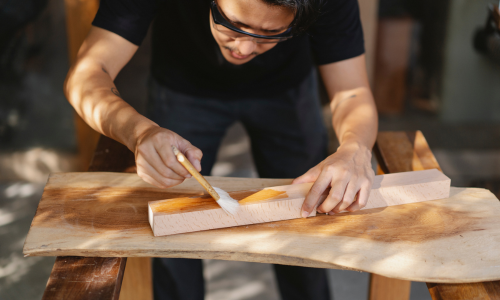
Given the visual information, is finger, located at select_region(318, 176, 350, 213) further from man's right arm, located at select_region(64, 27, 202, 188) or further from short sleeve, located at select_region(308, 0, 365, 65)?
short sleeve, located at select_region(308, 0, 365, 65)

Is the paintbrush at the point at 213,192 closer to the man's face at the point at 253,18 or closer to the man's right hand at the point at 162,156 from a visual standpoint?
the man's right hand at the point at 162,156

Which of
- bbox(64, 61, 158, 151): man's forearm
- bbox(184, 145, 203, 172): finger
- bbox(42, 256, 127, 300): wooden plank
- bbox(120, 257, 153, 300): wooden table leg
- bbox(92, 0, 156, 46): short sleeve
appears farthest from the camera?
bbox(120, 257, 153, 300): wooden table leg

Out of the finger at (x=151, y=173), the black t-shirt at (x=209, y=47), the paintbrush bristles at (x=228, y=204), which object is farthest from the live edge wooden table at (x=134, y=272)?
the black t-shirt at (x=209, y=47)

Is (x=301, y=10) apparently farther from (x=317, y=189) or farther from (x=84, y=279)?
(x=84, y=279)

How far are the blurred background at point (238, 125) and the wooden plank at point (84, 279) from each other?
1.36 m

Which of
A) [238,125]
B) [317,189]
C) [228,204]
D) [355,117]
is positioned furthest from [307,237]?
[238,125]

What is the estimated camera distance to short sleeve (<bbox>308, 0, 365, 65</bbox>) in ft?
4.68

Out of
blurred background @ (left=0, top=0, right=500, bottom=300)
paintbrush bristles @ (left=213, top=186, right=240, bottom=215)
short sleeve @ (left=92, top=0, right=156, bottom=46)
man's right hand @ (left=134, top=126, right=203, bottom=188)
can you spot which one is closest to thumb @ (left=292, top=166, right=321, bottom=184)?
paintbrush bristles @ (left=213, top=186, right=240, bottom=215)

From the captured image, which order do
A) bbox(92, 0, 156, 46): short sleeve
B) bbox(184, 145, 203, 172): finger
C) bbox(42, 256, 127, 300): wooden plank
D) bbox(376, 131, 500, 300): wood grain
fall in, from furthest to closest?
bbox(376, 131, 500, 300): wood grain, bbox(92, 0, 156, 46): short sleeve, bbox(184, 145, 203, 172): finger, bbox(42, 256, 127, 300): wooden plank

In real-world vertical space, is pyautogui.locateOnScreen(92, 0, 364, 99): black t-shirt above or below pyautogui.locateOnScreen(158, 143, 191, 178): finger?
above

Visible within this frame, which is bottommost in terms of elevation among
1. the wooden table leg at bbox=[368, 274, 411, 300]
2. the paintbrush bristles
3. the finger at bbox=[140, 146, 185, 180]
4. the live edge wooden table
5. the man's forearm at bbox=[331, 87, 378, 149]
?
the wooden table leg at bbox=[368, 274, 411, 300]

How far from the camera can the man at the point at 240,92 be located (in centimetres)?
117

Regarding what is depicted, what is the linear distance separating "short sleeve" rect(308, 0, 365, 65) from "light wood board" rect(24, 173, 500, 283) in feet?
1.86

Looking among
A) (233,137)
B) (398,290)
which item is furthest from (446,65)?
(398,290)
